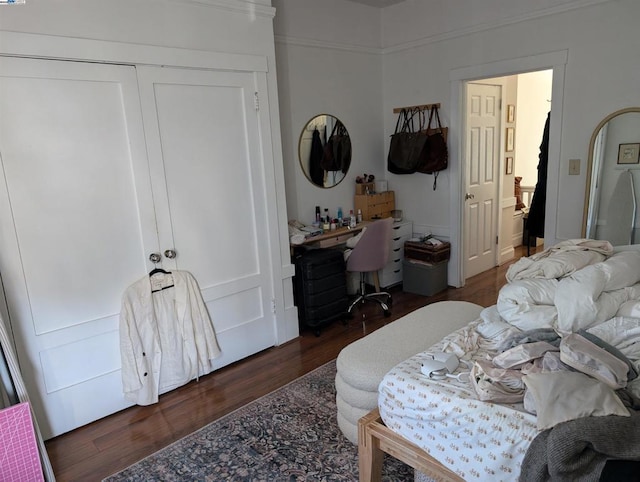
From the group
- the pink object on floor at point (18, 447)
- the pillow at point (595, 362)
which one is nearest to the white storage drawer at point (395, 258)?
the pillow at point (595, 362)

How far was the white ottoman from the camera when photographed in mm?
2016

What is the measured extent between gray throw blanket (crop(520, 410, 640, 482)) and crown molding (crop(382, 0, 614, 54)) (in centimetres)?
322

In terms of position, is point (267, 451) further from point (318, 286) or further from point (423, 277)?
point (423, 277)

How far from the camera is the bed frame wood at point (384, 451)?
1.58 meters

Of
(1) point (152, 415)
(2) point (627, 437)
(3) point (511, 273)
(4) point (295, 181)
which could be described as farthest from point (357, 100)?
(2) point (627, 437)

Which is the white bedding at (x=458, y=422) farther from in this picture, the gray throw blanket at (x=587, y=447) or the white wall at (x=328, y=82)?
the white wall at (x=328, y=82)

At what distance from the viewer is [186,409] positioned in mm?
2672

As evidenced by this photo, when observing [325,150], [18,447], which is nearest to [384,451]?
[18,447]

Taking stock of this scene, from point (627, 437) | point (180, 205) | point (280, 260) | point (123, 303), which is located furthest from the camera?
point (280, 260)

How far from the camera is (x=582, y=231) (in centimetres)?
349

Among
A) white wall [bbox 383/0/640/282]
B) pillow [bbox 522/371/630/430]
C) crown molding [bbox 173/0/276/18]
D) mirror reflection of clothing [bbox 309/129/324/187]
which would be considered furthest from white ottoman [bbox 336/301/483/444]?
crown molding [bbox 173/0/276/18]

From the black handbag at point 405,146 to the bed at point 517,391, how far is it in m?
2.29

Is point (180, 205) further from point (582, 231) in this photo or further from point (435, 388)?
point (582, 231)

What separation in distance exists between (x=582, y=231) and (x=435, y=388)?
263cm
